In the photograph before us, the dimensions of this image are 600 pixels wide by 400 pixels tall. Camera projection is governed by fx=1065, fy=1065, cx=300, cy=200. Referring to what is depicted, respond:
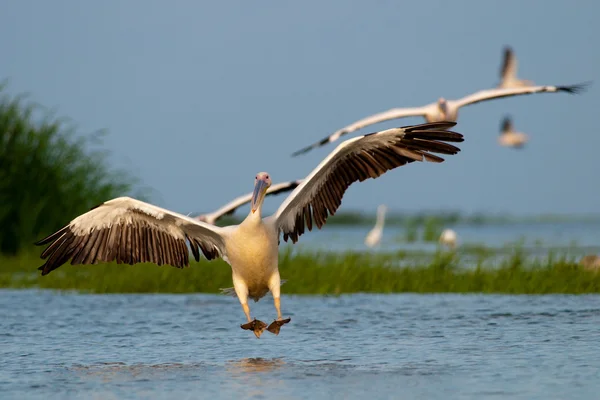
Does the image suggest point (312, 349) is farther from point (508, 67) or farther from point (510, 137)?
point (510, 137)

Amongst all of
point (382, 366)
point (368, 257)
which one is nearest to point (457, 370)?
point (382, 366)

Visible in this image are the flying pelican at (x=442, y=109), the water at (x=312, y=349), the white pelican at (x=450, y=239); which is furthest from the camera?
the white pelican at (x=450, y=239)

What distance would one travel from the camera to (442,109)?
1552 cm

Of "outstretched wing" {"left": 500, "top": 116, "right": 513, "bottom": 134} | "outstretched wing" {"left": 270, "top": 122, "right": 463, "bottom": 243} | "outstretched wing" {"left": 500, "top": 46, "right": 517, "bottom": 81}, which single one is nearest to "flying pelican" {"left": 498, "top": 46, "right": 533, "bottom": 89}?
"outstretched wing" {"left": 500, "top": 46, "right": 517, "bottom": 81}

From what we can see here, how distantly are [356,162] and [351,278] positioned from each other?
583cm

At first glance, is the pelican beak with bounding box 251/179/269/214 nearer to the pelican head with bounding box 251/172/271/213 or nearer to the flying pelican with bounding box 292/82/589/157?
the pelican head with bounding box 251/172/271/213

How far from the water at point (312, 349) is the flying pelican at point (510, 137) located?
6.65m

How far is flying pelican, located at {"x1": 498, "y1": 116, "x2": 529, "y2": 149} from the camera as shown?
2073 centimetres

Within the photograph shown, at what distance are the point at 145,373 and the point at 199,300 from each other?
6.21 m

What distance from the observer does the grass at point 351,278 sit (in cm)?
1510

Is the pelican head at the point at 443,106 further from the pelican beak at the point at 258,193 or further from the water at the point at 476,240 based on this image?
the pelican beak at the point at 258,193

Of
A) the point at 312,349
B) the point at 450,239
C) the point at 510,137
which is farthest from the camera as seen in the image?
the point at 450,239

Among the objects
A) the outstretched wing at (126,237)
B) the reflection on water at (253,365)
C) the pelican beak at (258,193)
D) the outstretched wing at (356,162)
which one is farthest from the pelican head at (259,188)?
the reflection on water at (253,365)

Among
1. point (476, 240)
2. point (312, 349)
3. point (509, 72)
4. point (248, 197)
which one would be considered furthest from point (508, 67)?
point (476, 240)
